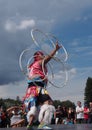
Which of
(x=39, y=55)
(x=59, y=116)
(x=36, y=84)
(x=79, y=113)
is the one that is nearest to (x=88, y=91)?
(x=59, y=116)

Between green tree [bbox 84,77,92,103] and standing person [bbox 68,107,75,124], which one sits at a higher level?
green tree [bbox 84,77,92,103]

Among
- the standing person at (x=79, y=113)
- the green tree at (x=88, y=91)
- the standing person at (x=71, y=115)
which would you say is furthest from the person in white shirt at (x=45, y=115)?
the green tree at (x=88, y=91)

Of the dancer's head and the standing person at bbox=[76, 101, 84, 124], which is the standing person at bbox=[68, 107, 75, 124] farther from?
the dancer's head

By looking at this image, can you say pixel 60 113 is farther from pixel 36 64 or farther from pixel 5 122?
pixel 36 64

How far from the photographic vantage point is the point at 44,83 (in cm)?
942

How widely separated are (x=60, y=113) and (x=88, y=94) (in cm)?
10302

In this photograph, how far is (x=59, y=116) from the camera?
19547mm

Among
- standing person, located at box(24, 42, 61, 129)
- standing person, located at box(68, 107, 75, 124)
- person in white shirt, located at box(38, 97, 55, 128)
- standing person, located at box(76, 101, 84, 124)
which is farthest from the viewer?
standing person, located at box(68, 107, 75, 124)

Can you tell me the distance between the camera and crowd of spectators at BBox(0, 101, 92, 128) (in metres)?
15.9

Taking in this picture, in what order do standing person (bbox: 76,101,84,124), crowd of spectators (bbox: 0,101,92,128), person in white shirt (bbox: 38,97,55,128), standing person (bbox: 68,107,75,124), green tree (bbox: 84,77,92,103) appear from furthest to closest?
green tree (bbox: 84,77,92,103), standing person (bbox: 68,107,75,124), standing person (bbox: 76,101,84,124), crowd of spectators (bbox: 0,101,92,128), person in white shirt (bbox: 38,97,55,128)

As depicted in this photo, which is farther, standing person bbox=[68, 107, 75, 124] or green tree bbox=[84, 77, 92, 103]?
green tree bbox=[84, 77, 92, 103]

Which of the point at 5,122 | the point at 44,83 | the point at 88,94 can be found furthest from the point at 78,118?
the point at 88,94

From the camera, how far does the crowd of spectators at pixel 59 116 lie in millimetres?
15872

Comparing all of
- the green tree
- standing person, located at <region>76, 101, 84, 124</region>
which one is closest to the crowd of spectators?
standing person, located at <region>76, 101, 84, 124</region>
